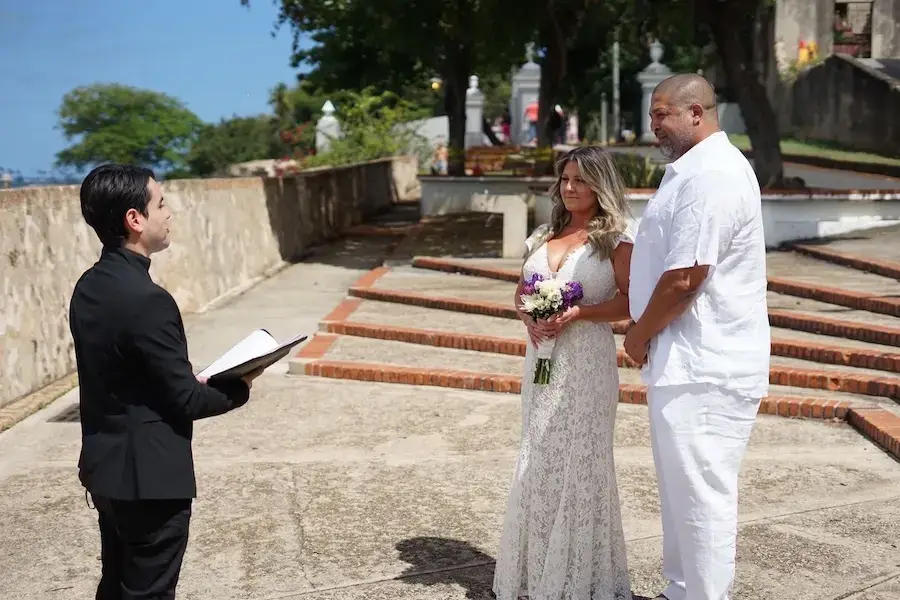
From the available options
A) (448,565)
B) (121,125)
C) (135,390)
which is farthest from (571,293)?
(121,125)

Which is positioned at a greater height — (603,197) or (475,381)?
(603,197)

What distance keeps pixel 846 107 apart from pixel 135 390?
30.3 m

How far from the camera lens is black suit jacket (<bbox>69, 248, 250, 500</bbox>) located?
10.5ft

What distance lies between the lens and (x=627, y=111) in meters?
56.5

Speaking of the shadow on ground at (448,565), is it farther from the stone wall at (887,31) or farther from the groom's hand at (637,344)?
the stone wall at (887,31)

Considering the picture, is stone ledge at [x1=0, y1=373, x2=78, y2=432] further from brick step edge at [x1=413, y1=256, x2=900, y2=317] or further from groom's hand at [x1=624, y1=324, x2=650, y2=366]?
brick step edge at [x1=413, y1=256, x2=900, y2=317]

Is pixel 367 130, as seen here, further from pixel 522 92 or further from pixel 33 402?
pixel 33 402

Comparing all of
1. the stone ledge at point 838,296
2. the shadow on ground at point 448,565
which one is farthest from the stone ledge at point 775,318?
the shadow on ground at point 448,565

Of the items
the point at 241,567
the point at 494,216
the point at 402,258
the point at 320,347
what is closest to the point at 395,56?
the point at 494,216

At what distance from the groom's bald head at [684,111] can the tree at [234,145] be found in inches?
2585

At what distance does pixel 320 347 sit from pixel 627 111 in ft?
159

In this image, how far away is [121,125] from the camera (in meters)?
99.4

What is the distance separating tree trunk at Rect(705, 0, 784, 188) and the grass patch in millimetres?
5900

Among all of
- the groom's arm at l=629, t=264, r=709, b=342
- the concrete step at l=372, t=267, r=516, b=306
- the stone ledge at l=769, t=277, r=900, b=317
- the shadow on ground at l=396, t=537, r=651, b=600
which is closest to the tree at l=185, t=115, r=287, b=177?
the concrete step at l=372, t=267, r=516, b=306
